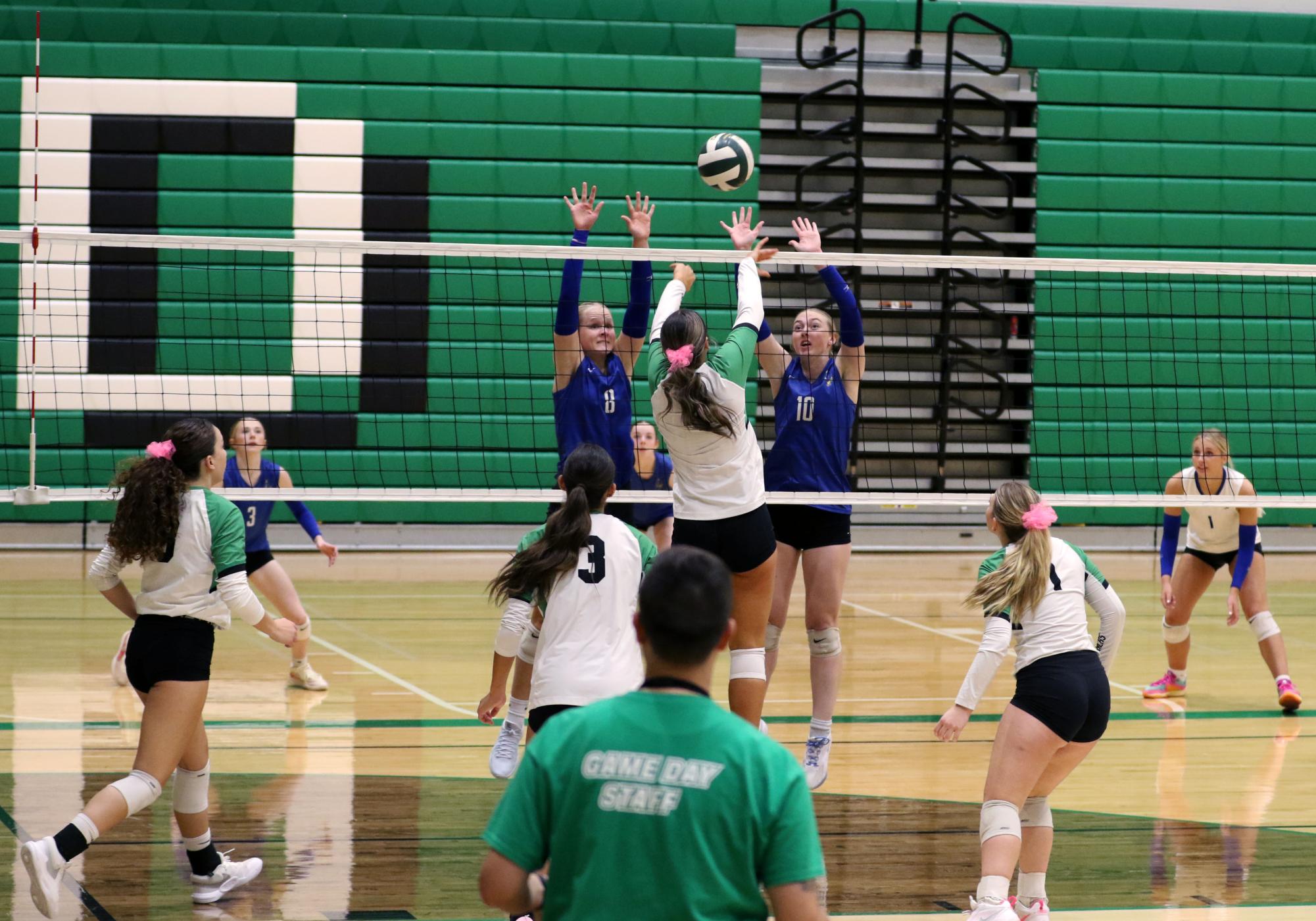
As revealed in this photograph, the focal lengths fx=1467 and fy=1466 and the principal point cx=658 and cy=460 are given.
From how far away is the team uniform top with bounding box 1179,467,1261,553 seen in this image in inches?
307

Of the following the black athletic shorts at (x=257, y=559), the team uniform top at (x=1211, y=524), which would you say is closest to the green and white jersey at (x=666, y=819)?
the black athletic shorts at (x=257, y=559)

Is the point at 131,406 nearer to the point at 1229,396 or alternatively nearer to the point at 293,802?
the point at 293,802

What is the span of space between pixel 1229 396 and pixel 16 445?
34.8 ft

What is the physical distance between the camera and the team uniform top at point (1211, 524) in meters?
7.79

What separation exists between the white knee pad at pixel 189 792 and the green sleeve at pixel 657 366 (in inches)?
75.7

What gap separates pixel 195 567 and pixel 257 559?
11.2ft

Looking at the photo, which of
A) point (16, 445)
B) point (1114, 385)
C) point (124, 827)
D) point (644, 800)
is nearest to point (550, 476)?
point (16, 445)

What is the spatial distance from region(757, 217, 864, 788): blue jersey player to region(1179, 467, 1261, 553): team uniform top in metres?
2.66

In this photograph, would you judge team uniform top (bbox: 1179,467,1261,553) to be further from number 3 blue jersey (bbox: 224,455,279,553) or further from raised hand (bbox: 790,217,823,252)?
number 3 blue jersey (bbox: 224,455,279,553)

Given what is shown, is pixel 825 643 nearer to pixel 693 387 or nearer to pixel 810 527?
pixel 810 527

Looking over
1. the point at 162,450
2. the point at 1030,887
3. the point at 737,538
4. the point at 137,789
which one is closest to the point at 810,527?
the point at 737,538

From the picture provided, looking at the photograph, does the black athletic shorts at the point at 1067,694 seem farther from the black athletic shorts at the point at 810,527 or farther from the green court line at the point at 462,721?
the green court line at the point at 462,721

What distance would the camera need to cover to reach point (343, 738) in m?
6.78

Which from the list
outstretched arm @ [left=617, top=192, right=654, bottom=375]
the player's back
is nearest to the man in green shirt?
the player's back
